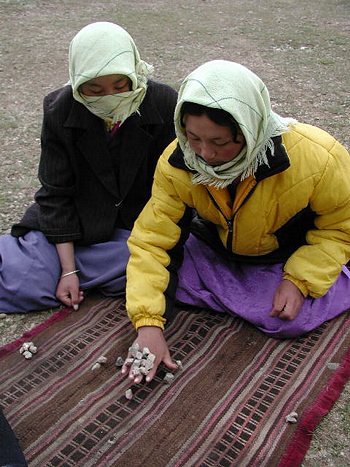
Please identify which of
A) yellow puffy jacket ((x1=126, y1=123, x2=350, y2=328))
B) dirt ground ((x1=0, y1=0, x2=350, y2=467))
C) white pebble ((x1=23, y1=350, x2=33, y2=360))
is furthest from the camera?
dirt ground ((x1=0, y1=0, x2=350, y2=467))

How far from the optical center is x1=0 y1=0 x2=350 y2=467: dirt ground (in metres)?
3.68

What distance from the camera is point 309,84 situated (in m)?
5.59

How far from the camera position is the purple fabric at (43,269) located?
265cm

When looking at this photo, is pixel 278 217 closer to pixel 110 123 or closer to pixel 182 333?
pixel 182 333

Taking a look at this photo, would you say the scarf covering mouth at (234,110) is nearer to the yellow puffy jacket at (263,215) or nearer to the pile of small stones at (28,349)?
the yellow puffy jacket at (263,215)

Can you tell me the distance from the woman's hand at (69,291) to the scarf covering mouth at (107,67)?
2.58 feet

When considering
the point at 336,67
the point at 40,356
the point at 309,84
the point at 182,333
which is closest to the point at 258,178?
the point at 182,333

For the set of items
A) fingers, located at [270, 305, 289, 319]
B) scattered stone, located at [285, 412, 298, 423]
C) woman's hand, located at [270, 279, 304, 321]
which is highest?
woman's hand, located at [270, 279, 304, 321]

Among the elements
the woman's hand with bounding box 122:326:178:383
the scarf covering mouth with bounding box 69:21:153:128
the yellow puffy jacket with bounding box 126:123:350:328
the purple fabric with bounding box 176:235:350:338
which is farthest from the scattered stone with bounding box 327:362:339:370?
the scarf covering mouth with bounding box 69:21:153:128

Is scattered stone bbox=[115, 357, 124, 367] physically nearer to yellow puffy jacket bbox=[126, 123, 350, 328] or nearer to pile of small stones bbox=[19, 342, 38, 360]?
yellow puffy jacket bbox=[126, 123, 350, 328]

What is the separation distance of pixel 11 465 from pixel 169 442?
1.87ft

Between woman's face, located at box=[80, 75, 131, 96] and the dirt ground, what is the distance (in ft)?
3.61

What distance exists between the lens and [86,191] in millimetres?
2738

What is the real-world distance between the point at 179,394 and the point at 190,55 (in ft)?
16.9
